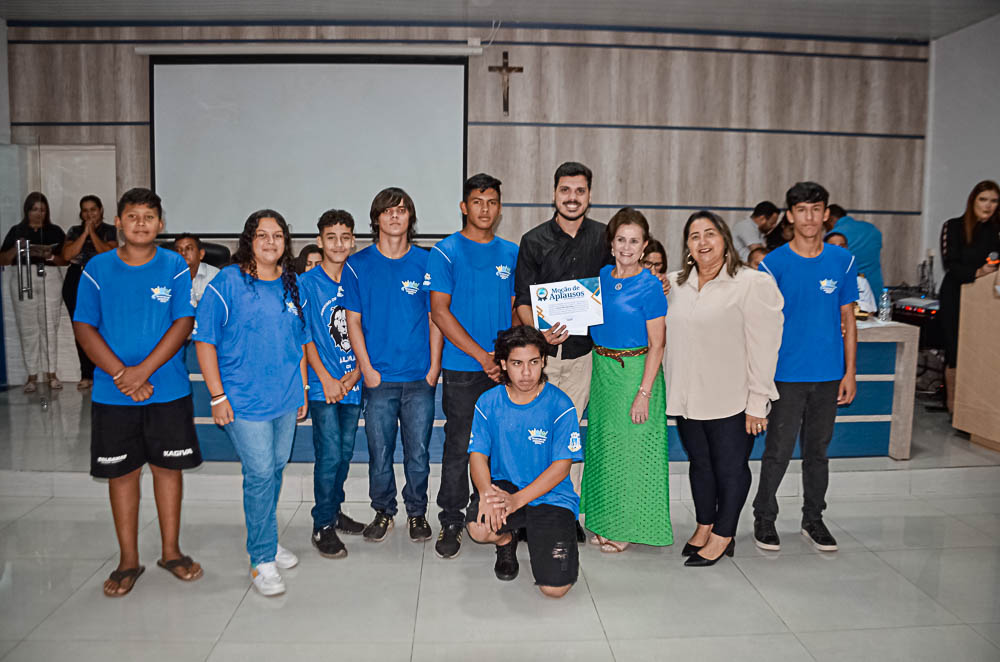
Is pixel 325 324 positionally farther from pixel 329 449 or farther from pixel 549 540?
pixel 549 540

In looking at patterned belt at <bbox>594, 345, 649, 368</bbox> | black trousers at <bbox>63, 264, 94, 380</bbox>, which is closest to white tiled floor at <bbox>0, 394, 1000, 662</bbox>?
patterned belt at <bbox>594, 345, 649, 368</bbox>

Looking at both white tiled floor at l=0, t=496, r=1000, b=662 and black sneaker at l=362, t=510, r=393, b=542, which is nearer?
white tiled floor at l=0, t=496, r=1000, b=662

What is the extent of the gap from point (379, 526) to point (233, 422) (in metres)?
0.88

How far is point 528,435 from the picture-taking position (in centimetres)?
272

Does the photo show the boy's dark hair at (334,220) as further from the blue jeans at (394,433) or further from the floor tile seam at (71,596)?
the floor tile seam at (71,596)

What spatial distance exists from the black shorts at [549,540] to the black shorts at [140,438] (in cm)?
121

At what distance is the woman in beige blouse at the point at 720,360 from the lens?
283 cm

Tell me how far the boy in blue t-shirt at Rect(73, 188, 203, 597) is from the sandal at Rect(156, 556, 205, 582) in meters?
0.11

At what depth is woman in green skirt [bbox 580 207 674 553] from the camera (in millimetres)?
2875

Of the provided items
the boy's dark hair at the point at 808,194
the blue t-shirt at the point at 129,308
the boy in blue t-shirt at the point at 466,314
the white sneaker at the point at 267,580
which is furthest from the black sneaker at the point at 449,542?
the boy's dark hair at the point at 808,194

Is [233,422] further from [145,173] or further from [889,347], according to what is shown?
[145,173]

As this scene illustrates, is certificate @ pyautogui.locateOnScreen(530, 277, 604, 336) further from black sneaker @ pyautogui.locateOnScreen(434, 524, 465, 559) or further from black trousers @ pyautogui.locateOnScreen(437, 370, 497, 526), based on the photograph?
black sneaker @ pyautogui.locateOnScreen(434, 524, 465, 559)

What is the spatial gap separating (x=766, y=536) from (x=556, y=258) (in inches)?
59.7

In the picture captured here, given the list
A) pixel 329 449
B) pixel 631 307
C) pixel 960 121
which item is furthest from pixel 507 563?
pixel 960 121
